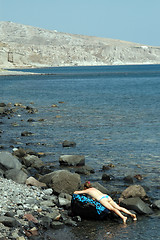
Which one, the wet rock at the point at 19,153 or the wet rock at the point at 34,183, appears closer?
the wet rock at the point at 34,183

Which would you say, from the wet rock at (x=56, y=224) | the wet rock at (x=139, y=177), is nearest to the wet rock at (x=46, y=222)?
the wet rock at (x=56, y=224)

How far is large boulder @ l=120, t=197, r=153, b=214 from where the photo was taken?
50.9 ft

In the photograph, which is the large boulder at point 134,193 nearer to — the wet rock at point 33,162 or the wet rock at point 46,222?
the wet rock at point 46,222

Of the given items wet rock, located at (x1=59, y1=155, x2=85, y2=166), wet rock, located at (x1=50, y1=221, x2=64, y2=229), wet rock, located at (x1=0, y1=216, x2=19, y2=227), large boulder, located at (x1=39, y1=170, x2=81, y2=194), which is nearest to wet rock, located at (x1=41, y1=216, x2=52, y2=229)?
wet rock, located at (x1=50, y1=221, x2=64, y2=229)

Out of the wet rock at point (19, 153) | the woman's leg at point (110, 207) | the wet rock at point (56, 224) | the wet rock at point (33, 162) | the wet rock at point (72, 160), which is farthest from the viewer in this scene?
the wet rock at point (19, 153)

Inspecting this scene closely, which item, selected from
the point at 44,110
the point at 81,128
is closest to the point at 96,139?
the point at 81,128

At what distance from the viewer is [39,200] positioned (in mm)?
16047

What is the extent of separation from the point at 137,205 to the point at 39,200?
145 inches

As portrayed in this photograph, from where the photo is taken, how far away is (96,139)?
30.2 meters

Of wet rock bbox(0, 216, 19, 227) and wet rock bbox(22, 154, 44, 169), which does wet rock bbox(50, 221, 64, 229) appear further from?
Result: wet rock bbox(22, 154, 44, 169)

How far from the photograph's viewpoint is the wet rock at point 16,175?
1852 centimetres

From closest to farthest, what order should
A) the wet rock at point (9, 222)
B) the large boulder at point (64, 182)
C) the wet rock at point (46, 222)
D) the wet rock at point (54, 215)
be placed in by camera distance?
the wet rock at point (9, 222), the wet rock at point (46, 222), the wet rock at point (54, 215), the large boulder at point (64, 182)

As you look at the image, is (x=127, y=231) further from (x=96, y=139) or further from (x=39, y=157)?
(x=96, y=139)

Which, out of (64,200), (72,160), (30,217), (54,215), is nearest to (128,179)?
(72,160)
